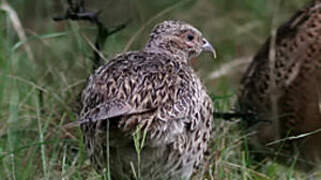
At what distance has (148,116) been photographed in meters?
4.29

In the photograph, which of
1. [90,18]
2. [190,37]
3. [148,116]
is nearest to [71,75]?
[90,18]

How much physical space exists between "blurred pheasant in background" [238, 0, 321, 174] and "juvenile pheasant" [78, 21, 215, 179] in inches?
46.8

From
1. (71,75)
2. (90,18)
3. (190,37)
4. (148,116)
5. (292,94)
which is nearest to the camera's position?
(148,116)

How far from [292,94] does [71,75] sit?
4.70 feet

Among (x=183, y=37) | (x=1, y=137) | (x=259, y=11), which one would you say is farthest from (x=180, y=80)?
(x=259, y=11)

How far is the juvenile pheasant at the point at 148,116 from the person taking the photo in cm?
427

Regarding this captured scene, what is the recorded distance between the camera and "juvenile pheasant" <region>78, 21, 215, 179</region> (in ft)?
14.0

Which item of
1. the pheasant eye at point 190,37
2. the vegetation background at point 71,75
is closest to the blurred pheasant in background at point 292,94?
the vegetation background at point 71,75

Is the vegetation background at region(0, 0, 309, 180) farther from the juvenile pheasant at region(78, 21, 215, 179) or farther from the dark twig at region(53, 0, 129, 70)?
the juvenile pheasant at region(78, 21, 215, 179)

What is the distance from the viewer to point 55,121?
229 inches

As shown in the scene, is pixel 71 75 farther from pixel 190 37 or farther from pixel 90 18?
pixel 190 37

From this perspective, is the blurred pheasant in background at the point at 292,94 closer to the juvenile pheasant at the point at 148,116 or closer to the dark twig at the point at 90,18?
the dark twig at the point at 90,18

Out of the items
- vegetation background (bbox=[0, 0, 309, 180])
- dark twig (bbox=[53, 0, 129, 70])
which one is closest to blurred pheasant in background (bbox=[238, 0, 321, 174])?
vegetation background (bbox=[0, 0, 309, 180])

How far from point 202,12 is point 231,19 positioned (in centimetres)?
27
